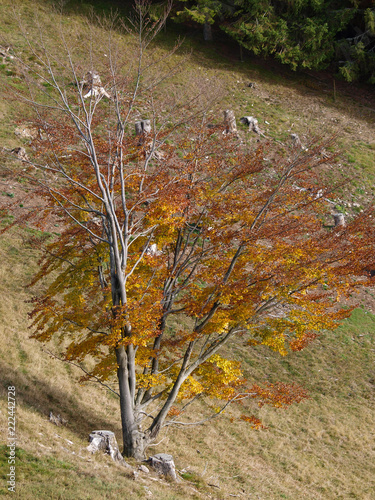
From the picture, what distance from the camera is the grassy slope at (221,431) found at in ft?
28.9

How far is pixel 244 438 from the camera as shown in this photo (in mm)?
15344

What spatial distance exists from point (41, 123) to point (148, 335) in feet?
18.2

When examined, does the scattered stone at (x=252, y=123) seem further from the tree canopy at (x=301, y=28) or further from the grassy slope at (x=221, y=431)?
the grassy slope at (x=221, y=431)

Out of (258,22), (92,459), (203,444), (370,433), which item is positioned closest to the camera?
(92,459)

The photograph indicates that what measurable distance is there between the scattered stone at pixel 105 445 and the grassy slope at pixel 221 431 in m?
0.32

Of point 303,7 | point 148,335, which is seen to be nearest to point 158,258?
point 148,335

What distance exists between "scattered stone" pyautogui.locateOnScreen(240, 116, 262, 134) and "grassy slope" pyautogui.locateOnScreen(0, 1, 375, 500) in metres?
14.8

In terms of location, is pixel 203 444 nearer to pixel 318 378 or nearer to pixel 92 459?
pixel 92 459

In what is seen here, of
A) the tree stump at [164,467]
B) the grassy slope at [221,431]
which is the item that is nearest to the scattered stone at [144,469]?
the tree stump at [164,467]

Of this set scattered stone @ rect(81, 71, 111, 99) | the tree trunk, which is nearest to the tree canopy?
scattered stone @ rect(81, 71, 111, 99)

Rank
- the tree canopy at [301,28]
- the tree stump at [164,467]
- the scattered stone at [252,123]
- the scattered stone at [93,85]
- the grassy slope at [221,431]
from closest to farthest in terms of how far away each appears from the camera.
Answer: the grassy slope at [221,431]
the scattered stone at [93,85]
the tree stump at [164,467]
the scattered stone at [252,123]
the tree canopy at [301,28]

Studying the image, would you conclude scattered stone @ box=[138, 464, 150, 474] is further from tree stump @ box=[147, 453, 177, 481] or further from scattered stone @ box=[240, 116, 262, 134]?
scattered stone @ box=[240, 116, 262, 134]

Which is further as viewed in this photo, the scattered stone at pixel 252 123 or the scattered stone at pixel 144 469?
the scattered stone at pixel 252 123

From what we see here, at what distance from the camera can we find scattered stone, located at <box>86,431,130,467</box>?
33.1ft
